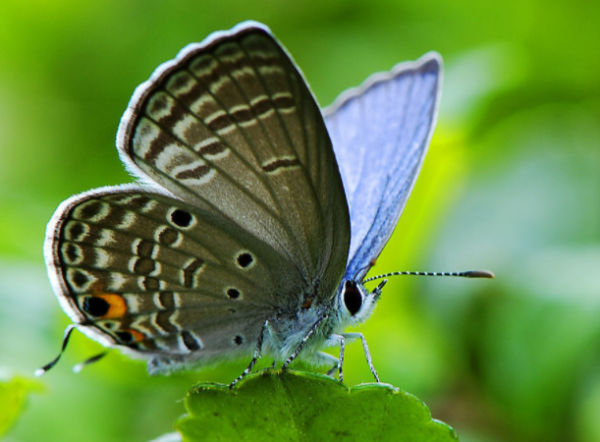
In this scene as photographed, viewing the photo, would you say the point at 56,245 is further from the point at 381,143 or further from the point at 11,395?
the point at 381,143

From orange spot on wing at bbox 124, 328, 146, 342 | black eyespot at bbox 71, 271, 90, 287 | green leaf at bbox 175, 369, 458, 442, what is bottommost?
orange spot on wing at bbox 124, 328, 146, 342

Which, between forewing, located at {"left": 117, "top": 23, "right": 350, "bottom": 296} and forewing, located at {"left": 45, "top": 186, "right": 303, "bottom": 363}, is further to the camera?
forewing, located at {"left": 45, "top": 186, "right": 303, "bottom": 363}

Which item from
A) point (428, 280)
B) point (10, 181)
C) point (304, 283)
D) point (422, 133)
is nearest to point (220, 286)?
point (304, 283)

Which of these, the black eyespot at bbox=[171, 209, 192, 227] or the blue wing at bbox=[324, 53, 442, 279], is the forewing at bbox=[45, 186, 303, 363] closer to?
the black eyespot at bbox=[171, 209, 192, 227]

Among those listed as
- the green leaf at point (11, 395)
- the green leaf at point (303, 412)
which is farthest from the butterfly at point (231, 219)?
the green leaf at point (303, 412)

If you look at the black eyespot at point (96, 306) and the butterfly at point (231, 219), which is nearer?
the butterfly at point (231, 219)

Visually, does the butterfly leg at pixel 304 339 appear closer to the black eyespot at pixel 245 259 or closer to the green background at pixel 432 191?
the black eyespot at pixel 245 259

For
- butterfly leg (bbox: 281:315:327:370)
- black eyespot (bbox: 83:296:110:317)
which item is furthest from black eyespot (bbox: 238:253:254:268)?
black eyespot (bbox: 83:296:110:317)

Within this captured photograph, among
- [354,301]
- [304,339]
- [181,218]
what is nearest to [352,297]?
[354,301]
